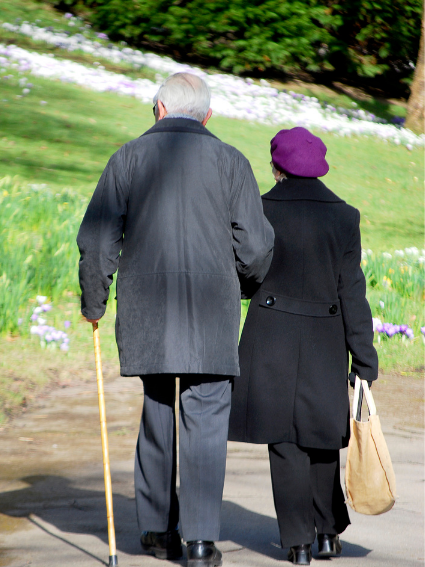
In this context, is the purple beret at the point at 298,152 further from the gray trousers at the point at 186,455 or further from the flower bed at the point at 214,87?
the flower bed at the point at 214,87

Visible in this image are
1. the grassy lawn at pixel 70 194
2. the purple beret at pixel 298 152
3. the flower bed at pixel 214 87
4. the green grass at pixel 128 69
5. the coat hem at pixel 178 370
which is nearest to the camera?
the coat hem at pixel 178 370

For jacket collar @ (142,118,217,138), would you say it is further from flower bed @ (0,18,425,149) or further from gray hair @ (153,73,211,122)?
flower bed @ (0,18,425,149)

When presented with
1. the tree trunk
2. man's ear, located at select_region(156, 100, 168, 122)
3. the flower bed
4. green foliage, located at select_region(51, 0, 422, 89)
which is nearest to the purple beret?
man's ear, located at select_region(156, 100, 168, 122)

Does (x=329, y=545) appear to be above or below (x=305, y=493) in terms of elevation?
below

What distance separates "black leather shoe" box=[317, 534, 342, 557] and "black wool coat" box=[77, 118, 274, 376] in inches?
29.1

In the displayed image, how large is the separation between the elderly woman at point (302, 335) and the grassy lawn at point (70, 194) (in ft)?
6.41

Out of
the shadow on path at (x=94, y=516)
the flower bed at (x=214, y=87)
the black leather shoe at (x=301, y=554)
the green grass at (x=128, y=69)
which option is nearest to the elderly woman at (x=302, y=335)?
the black leather shoe at (x=301, y=554)

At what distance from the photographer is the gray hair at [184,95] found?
2.50 metres

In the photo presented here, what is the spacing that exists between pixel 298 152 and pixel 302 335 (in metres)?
0.64

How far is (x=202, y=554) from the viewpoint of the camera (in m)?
2.44

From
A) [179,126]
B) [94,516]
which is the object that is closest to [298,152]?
[179,126]

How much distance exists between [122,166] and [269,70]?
15969mm

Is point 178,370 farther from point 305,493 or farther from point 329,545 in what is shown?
point 329,545

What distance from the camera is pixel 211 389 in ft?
8.20
